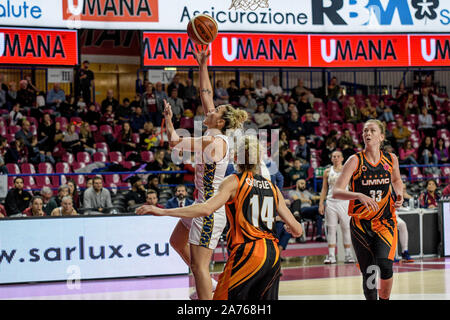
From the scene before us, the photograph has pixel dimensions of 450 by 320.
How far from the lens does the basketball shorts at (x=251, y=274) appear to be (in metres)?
4.90

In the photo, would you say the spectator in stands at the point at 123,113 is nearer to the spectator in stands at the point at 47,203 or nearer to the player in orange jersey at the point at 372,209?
the spectator in stands at the point at 47,203

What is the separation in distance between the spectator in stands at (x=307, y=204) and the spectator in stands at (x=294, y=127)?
3.65 m

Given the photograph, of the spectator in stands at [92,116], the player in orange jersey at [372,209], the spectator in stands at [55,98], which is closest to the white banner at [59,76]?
the spectator in stands at [55,98]

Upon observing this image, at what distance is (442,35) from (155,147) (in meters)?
6.94

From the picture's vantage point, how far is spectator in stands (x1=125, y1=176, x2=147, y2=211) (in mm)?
13363

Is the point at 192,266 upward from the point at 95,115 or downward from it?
downward

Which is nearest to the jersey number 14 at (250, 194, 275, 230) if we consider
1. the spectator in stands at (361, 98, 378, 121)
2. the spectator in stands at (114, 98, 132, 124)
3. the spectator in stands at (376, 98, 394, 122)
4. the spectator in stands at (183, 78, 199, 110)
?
the spectator in stands at (114, 98, 132, 124)

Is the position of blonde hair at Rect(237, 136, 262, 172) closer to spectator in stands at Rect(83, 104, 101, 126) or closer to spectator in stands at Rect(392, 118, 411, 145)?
spectator in stands at Rect(83, 104, 101, 126)

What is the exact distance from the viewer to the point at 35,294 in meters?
9.52

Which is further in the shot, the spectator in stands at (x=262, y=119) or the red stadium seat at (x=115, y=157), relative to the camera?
the spectator in stands at (x=262, y=119)

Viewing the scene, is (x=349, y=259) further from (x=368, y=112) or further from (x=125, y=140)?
(x=368, y=112)

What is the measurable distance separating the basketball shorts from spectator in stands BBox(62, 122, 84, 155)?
38.7ft
